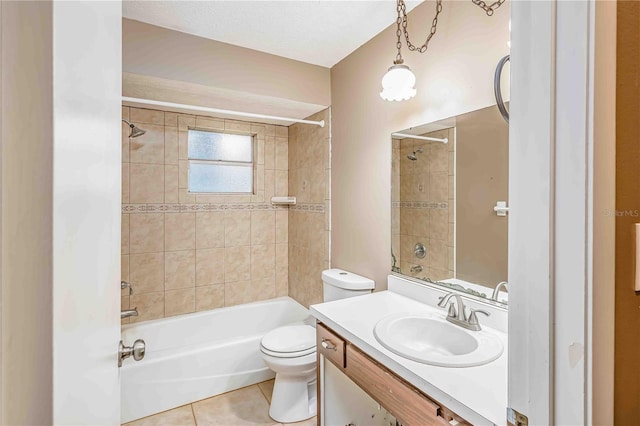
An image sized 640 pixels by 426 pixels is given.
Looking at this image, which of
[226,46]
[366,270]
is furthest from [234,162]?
[366,270]

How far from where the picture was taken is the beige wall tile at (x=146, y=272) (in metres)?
2.55

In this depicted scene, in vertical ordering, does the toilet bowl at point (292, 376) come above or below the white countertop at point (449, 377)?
below

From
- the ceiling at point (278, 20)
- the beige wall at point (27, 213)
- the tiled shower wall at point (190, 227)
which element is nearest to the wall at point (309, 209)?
the tiled shower wall at point (190, 227)

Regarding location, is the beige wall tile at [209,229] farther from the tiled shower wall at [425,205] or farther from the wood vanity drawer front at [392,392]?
the wood vanity drawer front at [392,392]

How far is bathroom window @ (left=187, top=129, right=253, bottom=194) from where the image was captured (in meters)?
2.86

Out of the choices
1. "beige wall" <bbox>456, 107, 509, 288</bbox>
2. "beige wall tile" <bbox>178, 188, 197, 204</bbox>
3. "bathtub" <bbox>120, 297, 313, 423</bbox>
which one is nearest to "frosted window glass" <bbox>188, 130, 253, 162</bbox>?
"beige wall tile" <bbox>178, 188, 197, 204</bbox>

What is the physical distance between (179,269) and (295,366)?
4.72 feet

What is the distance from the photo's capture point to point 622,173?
0.47 m

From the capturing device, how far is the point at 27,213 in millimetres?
345

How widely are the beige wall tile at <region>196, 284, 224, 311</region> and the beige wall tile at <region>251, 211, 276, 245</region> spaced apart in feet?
1.78

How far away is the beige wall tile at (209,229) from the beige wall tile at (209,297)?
39cm

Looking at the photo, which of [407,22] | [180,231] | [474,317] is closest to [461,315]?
[474,317]

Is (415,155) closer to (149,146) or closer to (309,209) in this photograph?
(309,209)

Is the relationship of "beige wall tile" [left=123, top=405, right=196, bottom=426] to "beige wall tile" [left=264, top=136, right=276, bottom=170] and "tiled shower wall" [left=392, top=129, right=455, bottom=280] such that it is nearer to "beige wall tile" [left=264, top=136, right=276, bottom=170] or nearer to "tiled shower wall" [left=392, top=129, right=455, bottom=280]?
"tiled shower wall" [left=392, top=129, right=455, bottom=280]
